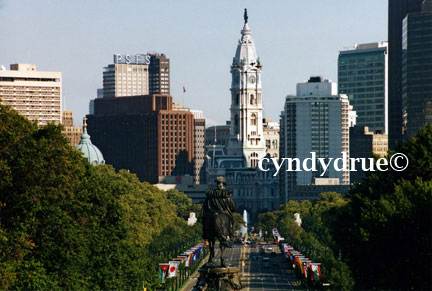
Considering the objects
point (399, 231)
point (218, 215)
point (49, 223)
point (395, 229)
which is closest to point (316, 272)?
point (395, 229)

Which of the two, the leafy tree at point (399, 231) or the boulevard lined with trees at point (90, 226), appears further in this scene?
the leafy tree at point (399, 231)

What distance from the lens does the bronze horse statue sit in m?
66.4

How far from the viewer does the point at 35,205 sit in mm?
103250

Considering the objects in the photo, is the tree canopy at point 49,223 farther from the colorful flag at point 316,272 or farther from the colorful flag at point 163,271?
the colorful flag at point 316,272

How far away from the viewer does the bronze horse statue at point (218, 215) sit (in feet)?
218

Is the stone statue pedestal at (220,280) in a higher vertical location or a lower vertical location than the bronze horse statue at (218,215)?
lower

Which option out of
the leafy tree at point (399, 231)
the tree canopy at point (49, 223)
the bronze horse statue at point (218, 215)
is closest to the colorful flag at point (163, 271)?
the tree canopy at point (49, 223)

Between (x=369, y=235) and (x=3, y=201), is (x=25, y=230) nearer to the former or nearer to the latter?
(x=3, y=201)

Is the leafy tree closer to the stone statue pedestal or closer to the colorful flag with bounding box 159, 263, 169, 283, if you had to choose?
the colorful flag with bounding box 159, 263, 169, 283

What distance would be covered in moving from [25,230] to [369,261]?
28.7 meters

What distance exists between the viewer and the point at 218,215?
66.7 metres

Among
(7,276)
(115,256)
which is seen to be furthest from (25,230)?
(115,256)

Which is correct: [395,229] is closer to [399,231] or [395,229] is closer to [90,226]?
[399,231]

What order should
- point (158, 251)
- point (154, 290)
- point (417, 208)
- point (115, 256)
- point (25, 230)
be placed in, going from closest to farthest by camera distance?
point (25, 230) < point (417, 208) < point (115, 256) < point (154, 290) < point (158, 251)
